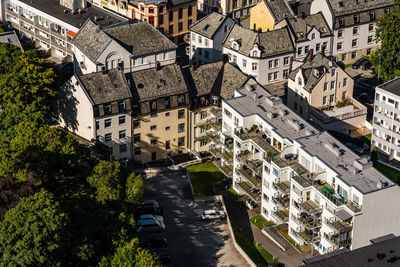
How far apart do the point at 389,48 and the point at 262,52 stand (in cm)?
2769

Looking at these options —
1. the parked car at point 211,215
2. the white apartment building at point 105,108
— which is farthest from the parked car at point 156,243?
the white apartment building at point 105,108

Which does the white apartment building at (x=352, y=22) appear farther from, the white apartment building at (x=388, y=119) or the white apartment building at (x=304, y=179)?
the white apartment building at (x=304, y=179)

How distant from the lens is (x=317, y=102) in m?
168

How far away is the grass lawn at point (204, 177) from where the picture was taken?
148250 mm

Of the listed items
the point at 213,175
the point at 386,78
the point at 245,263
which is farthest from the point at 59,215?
the point at 386,78

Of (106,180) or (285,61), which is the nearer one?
(106,180)

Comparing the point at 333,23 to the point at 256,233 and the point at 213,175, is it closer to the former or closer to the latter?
the point at 213,175

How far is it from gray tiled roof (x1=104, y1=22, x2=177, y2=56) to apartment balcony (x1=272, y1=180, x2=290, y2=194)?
53038 millimetres

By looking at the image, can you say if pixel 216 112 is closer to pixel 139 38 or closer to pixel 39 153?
pixel 139 38

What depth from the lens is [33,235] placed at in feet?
370

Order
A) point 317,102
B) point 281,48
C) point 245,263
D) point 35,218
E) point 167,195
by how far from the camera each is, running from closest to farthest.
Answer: point 35,218, point 245,263, point 167,195, point 317,102, point 281,48

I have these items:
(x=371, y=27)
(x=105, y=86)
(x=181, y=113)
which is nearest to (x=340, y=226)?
(x=181, y=113)

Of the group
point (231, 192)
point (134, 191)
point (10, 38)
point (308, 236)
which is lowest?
point (231, 192)

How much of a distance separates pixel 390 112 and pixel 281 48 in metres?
33.3
